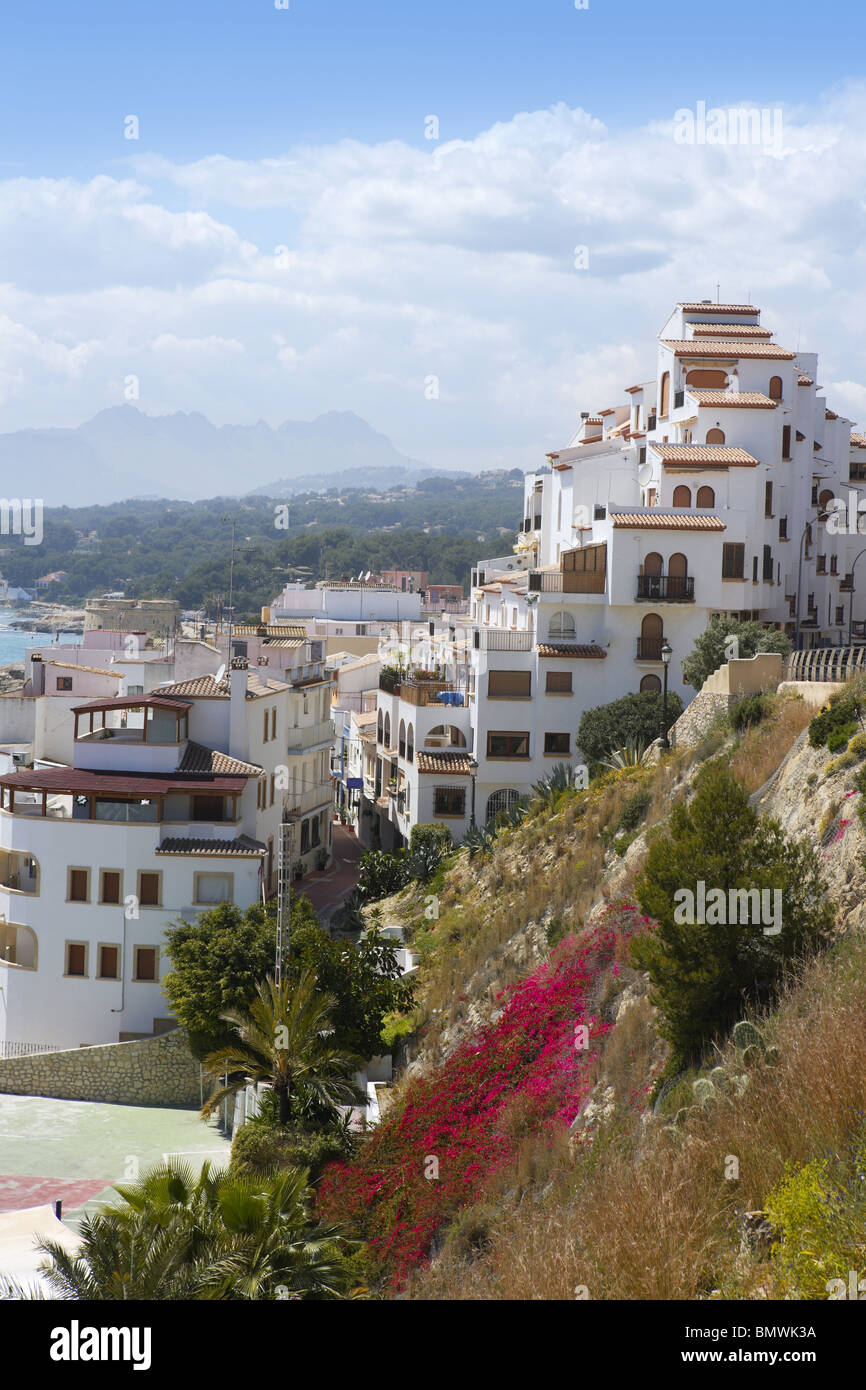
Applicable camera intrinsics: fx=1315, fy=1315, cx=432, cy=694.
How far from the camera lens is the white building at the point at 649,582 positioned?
133ft

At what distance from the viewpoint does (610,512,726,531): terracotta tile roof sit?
40438mm

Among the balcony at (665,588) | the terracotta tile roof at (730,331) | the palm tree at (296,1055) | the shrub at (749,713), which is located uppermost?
the terracotta tile roof at (730,331)

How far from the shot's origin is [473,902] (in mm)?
31625

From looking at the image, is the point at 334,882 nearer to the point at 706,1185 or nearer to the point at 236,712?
the point at 236,712

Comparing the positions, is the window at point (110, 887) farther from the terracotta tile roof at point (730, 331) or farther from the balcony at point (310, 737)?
the terracotta tile roof at point (730, 331)

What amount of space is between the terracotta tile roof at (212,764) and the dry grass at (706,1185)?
23388 millimetres

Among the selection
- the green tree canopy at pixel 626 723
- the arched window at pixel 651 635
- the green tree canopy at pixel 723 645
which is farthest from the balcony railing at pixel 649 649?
the green tree canopy at pixel 626 723

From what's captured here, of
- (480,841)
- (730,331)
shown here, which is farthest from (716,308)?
(480,841)

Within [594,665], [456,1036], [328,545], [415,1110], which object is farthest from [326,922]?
[328,545]

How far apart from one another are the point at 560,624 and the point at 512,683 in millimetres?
2414

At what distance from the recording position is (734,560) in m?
41.2

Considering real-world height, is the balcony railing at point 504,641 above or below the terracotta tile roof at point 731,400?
below

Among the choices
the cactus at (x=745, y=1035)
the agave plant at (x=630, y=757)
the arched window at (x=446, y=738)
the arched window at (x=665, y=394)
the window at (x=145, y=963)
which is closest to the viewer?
the cactus at (x=745, y=1035)

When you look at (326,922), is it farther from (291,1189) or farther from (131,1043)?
(291,1189)
